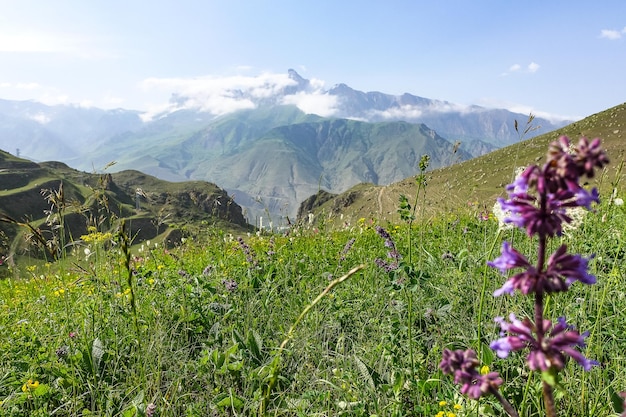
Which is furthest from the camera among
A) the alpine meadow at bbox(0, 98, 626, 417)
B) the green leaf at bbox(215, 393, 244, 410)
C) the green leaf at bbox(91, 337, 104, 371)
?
the green leaf at bbox(91, 337, 104, 371)

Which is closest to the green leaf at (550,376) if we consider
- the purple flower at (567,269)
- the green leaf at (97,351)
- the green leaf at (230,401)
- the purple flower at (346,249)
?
the purple flower at (567,269)

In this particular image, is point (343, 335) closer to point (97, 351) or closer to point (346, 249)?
point (97, 351)

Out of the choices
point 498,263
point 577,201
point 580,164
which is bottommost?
point 498,263

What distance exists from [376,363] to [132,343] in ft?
8.33

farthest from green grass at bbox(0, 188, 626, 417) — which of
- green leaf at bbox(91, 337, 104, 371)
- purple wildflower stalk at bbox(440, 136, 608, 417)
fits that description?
purple wildflower stalk at bbox(440, 136, 608, 417)

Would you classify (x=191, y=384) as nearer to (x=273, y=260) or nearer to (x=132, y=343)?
(x=132, y=343)

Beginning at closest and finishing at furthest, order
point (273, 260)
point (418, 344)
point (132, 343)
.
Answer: point (418, 344)
point (132, 343)
point (273, 260)

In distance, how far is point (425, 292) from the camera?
512 cm

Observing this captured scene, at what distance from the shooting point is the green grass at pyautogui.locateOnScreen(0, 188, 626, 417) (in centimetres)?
330

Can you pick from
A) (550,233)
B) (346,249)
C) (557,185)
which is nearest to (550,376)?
(550,233)

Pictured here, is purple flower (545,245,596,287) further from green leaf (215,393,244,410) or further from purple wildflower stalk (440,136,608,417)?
green leaf (215,393,244,410)

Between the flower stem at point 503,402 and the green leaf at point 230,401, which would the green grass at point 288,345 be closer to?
the green leaf at point 230,401

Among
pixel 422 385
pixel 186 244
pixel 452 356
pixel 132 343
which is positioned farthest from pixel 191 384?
pixel 186 244

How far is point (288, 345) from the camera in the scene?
162 inches
